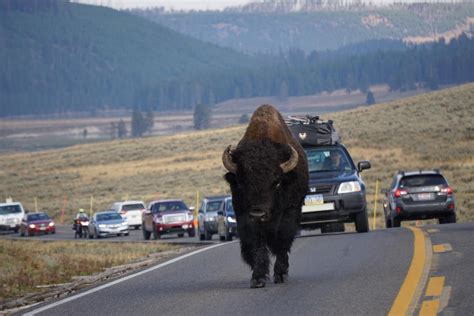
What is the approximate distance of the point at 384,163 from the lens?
3179 inches

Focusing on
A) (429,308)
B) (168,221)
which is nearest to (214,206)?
(168,221)

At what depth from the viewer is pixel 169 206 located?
Result: 4634 centimetres

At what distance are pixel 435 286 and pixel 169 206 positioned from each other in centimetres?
3285

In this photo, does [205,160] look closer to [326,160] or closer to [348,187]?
[326,160]

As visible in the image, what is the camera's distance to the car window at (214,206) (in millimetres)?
40625

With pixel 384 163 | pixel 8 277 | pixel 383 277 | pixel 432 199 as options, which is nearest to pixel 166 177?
pixel 384 163

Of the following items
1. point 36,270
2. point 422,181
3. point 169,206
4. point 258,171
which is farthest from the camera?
point 169,206

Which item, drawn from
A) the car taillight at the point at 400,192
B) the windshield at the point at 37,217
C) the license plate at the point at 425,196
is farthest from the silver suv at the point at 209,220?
the windshield at the point at 37,217

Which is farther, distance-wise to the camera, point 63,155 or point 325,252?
point 63,155

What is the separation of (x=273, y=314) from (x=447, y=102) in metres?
100

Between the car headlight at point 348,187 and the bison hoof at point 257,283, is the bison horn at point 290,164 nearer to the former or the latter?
the bison hoof at point 257,283

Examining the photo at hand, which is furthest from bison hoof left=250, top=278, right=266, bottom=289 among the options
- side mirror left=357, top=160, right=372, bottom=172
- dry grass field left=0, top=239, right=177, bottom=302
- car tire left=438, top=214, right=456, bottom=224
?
car tire left=438, top=214, right=456, bottom=224

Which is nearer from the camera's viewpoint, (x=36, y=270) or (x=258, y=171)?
(x=258, y=171)

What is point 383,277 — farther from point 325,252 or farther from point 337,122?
point 337,122
